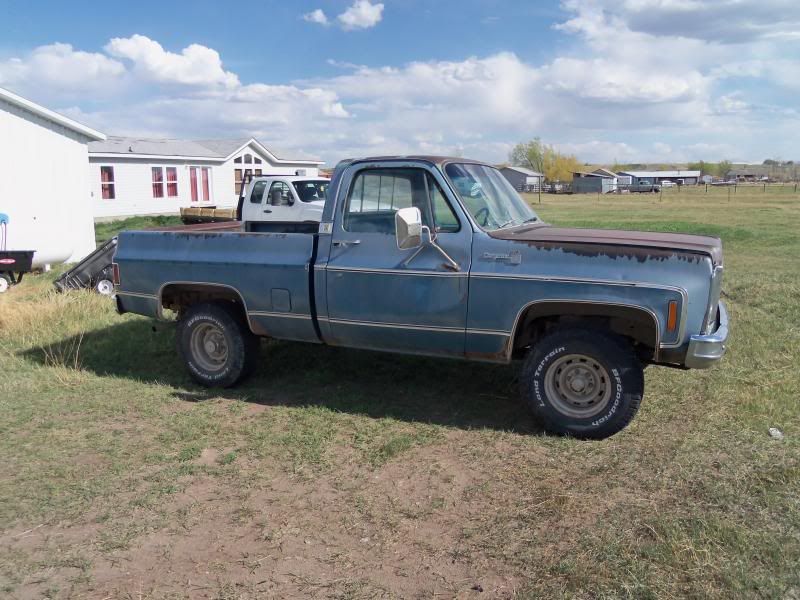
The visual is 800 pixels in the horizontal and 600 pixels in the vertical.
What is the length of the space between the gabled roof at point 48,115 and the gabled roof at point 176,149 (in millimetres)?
10540

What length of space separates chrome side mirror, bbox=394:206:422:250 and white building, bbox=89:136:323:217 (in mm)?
19319

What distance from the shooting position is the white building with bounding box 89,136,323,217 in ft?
92.0

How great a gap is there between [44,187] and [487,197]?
44.8 feet

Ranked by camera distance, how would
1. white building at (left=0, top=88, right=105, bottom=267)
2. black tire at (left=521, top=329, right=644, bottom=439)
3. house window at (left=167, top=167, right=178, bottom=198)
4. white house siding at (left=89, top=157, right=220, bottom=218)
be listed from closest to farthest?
black tire at (left=521, top=329, right=644, bottom=439), white building at (left=0, top=88, right=105, bottom=267), white house siding at (left=89, top=157, right=220, bottom=218), house window at (left=167, top=167, right=178, bottom=198)

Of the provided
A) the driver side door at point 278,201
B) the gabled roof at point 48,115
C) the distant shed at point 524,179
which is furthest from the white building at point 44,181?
the distant shed at point 524,179

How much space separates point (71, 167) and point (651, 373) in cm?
1519

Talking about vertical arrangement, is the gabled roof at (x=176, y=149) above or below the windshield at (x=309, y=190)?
above

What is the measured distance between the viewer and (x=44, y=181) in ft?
52.5

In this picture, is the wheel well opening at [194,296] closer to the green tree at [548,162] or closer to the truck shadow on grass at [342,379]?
the truck shadow on grass at [342,379]

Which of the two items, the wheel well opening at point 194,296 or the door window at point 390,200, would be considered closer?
the door window at point 390,200

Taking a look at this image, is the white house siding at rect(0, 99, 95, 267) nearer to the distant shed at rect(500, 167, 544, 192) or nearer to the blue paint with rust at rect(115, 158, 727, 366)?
the blue paint with rust at rect(115, 158, 727, 366)

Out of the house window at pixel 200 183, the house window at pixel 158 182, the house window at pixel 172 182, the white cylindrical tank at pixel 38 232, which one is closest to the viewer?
the white cylindrical tank at pixel 38 232

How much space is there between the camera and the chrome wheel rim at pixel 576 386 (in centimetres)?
502

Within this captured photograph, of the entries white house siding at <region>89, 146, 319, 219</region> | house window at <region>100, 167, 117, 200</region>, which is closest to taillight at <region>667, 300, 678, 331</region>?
white house siding at <region>89, 146, 319, 219</region>
